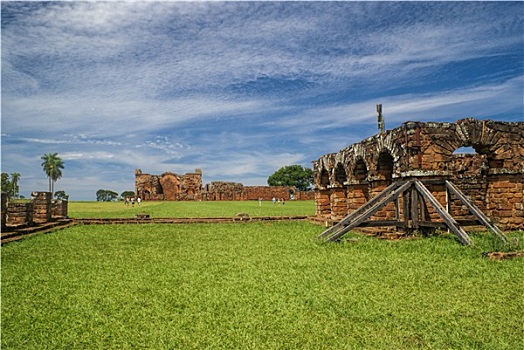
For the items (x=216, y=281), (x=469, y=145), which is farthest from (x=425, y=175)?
(x=216, y=281)

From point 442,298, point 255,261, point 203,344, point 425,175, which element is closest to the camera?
point 203,344

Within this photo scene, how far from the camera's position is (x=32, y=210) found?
13688mm

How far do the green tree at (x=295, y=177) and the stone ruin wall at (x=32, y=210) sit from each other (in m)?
55.4

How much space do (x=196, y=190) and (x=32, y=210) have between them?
42441mm

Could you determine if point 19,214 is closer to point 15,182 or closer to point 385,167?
point 385,167

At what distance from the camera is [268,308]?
4043 mm

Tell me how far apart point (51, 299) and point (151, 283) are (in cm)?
121

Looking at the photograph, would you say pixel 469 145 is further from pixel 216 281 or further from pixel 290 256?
pixel 216 281

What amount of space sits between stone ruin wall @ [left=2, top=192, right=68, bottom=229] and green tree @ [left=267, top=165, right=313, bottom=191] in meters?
55.4

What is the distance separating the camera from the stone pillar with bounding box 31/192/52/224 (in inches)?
603

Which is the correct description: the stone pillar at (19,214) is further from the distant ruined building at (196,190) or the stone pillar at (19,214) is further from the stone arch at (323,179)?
the distant ruined building at (196,190)

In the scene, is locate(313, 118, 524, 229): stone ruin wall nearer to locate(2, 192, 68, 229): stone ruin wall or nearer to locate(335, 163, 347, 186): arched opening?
locate(335, 163, 347, 186): arched opening

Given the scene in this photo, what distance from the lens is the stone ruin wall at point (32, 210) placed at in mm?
12906

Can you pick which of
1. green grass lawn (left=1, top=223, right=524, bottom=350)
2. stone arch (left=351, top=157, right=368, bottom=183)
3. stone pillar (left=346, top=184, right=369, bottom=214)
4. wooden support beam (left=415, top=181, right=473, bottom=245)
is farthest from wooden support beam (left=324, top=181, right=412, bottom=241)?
Result: stone pillar (left=346, top=184, right=369, bottom=214)
